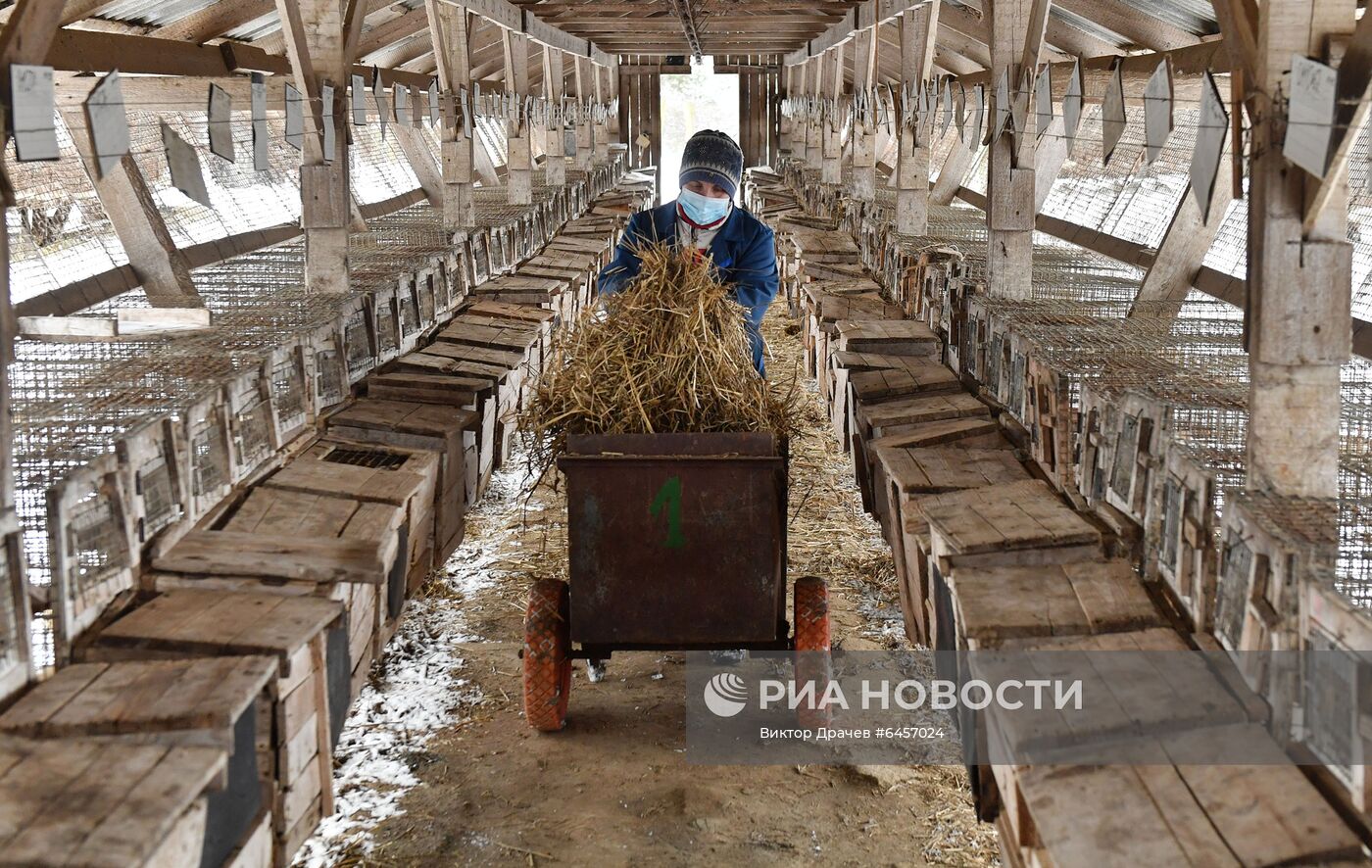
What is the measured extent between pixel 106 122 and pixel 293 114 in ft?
10.2

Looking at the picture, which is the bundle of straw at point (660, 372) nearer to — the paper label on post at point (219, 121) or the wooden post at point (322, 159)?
the paper label on post at point (219, 121)

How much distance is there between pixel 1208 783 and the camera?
328cm

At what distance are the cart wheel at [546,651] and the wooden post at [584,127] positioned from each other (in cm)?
2184

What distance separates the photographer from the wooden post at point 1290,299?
157 inches

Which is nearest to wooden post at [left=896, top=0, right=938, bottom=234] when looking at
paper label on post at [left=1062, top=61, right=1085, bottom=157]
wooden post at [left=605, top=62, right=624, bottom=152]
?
paper label on post at [left=1062, top=61, right=1085, bottom=157]

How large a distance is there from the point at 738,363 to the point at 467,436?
2.36 m

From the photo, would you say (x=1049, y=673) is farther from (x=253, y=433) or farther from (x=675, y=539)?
(x=253, y=433)

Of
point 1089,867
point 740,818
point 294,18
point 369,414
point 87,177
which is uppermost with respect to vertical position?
point 294,18

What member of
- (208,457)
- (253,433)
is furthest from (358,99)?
(208,457)

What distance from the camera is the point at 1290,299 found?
409cm

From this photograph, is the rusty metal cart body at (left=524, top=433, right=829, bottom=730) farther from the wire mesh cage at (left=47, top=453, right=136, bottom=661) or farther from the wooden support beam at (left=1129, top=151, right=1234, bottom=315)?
the wooden support beam at (left=1129, top=151, right=1234, bottom=315)

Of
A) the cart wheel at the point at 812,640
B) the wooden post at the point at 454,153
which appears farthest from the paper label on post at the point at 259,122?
the wooden post at the point at 454,153

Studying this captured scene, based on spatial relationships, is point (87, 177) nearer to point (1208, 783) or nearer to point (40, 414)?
point (40, 414)

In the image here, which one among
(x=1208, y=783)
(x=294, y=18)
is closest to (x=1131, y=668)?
(x=1208, y=783)
